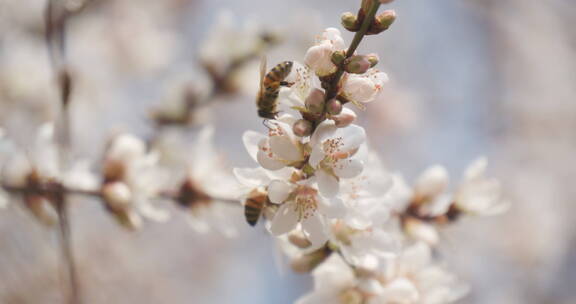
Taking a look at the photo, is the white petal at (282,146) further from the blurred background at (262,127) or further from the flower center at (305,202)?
the blurred background at (262,127)

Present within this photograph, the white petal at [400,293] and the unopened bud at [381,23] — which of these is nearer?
the unopened bud at [381,23]

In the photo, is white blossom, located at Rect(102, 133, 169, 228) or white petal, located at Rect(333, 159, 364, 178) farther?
white blossom, located at Rect(102, 133, 169, 228)

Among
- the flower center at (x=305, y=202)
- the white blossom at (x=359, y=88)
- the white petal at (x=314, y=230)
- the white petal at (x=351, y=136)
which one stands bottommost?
the white petal at (x=314, y=230)

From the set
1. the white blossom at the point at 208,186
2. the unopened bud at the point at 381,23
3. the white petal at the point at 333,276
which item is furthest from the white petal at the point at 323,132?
the white blossom at the point at 208,186

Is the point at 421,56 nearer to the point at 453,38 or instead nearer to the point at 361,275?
the point at 453,38

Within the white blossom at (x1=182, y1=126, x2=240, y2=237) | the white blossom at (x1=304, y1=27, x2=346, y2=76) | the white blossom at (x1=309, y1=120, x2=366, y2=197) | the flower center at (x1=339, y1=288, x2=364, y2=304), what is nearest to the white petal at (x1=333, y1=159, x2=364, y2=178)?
the white blossom at (x1=309, y1=120, x2=366, y2=197)

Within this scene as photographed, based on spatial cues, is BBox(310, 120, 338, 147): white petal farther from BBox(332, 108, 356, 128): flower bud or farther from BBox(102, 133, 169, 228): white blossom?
BBox(102, 133, 169, 228): white blossom
